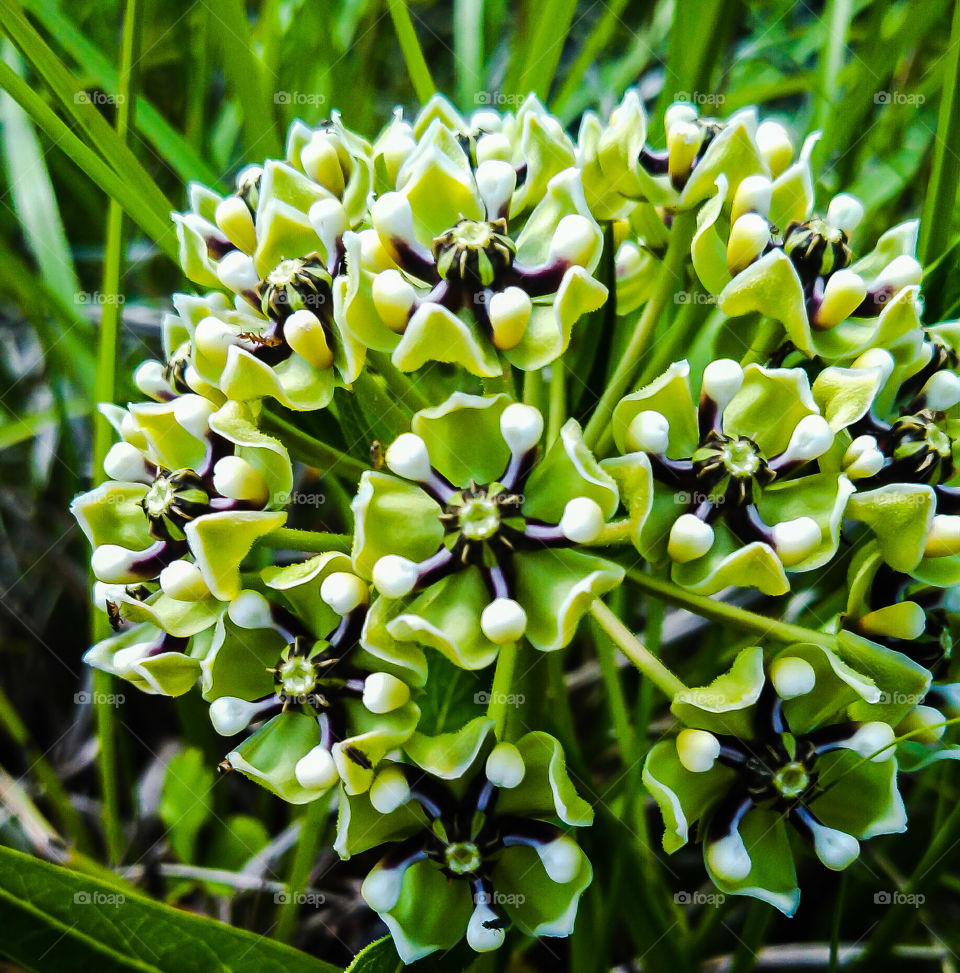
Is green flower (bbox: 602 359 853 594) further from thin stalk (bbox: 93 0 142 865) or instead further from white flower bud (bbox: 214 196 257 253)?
thin stalk (bbox: 93 0 142 865)

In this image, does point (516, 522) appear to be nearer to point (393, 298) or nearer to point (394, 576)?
point (394, 576)

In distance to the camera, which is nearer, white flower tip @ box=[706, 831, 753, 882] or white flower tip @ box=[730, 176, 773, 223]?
white flower tip @ box=[706, 831, 753, 882]

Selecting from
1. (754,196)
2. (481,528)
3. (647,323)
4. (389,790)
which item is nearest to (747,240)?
(754,196)

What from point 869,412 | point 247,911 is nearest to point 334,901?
point 247,911

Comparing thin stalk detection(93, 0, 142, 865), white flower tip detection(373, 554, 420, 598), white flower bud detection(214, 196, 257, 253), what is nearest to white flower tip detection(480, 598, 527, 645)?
white flower tip detection(373, 554, 420, 598)

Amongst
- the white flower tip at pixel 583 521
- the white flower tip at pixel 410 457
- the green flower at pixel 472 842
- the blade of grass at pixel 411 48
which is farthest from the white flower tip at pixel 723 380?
the blade of grass at pixel 411 48

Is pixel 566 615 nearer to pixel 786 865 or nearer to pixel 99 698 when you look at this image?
pixel 786 865
